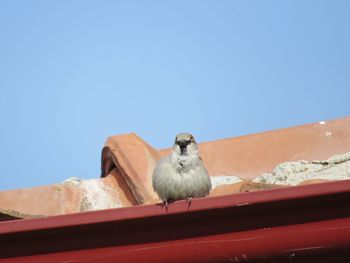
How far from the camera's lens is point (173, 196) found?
3.58 m

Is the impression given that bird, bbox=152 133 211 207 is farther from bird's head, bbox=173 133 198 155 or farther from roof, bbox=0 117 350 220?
roof, bbox=0 117 350 220

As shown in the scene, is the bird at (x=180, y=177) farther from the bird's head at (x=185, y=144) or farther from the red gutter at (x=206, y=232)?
the red gutter at (x=206, y=232)

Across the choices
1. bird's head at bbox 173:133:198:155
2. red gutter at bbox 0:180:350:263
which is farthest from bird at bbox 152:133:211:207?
red gutter at bbox 0:180:350:263

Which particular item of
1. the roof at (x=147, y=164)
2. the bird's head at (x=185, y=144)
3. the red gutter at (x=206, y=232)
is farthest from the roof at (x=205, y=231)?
the bird's head at (x=185, y=144)

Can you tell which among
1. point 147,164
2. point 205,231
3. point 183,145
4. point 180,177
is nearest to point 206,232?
point 205,231

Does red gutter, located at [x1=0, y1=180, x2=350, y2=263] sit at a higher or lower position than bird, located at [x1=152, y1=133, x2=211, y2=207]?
lower

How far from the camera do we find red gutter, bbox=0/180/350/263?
207cm

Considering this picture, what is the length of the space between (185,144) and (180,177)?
29cm

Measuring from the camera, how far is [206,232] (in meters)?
2.15

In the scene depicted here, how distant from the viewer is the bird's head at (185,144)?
381 cm

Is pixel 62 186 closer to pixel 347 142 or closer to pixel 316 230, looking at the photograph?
pixel 347 142

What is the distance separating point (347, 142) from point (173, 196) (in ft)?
3.96

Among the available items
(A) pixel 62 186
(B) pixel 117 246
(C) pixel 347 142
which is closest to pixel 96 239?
(B) pixel 117 246

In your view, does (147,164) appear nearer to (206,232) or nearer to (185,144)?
(185,144)
